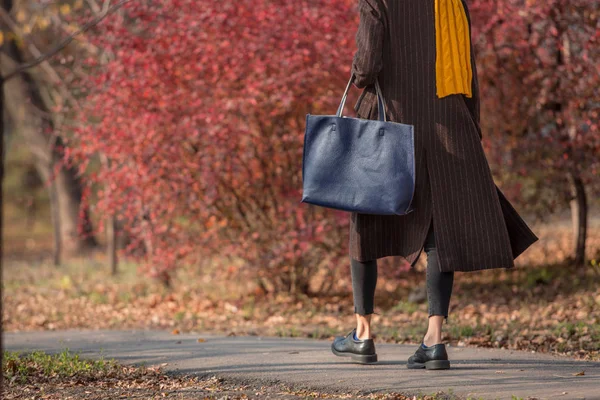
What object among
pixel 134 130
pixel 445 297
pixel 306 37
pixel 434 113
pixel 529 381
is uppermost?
pixel 306 37

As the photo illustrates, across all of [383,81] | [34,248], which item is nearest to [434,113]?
[383,81]

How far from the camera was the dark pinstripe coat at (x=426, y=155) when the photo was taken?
3766mm

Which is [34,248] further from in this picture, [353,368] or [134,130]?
[353,368]

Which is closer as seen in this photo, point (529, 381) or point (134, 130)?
point (529, 381)

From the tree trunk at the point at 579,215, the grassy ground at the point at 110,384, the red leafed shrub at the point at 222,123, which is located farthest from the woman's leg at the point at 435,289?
the tree trunk at the point at 579,215

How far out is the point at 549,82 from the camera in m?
7.28

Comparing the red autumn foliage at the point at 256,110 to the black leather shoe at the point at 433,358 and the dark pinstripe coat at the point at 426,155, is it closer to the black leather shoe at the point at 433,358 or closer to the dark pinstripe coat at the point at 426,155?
the dark pinstripe coat at the point at 426,155

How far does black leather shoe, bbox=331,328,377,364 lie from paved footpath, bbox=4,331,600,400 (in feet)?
0.15

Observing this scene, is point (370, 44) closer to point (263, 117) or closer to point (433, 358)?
point (433, 358)

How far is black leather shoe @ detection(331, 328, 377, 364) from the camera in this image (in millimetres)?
4043

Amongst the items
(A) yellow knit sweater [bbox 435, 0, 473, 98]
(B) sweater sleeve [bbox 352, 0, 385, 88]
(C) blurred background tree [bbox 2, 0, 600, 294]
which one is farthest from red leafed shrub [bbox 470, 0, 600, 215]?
(B) sweater sleeve [bbox 352, 0, 385, 88]

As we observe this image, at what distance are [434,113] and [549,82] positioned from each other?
152 inches

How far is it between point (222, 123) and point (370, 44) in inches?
117

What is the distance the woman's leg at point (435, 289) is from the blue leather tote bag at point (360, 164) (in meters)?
0.23
